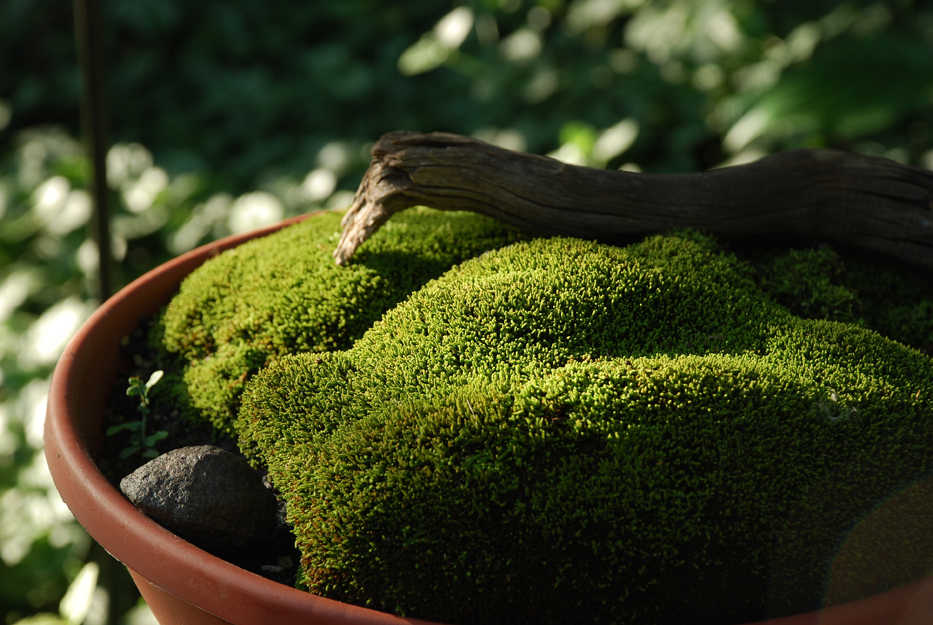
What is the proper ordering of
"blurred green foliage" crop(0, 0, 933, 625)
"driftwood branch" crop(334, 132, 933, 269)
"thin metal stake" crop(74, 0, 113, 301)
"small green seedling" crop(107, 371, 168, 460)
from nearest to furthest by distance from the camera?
1. "small green seedling" crop(107, 371, 168, 460)
2. "driftwood branch" crop(334, 132, 933, 269)
3. "thin metal stake" crop(74, 0, 113, 301)
4. "blurred green foliage" crop(0, 0, 933, 625)

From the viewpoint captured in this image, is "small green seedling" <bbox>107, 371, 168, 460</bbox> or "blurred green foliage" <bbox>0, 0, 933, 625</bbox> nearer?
"small green seedling" <bbox>107, 371, 168, 460</bbox>

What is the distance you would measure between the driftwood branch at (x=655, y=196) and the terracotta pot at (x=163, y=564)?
0.51 m

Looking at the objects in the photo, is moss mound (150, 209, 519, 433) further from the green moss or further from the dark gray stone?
the green moss

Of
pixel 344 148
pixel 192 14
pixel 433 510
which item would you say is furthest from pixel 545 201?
pixel 192 14

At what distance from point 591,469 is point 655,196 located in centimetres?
68

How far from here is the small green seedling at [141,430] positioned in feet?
4.49

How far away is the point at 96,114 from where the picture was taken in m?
1.82

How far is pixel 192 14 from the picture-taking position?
16.0ft

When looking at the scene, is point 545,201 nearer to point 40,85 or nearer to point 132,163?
point 132,163

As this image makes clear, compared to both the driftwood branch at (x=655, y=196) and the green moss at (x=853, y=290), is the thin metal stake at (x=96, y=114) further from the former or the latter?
the green moss at (x=853, y=290)

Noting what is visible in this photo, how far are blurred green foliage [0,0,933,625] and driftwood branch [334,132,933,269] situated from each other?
759 millimetres

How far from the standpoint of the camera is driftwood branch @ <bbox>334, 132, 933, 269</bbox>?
59.0 inches

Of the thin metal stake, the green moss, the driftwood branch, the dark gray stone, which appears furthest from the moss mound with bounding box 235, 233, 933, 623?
the thin metal stake

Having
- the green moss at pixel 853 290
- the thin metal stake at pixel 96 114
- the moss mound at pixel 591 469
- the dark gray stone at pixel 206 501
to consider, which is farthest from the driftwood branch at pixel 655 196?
the thin metal stake at pixel 96 114
